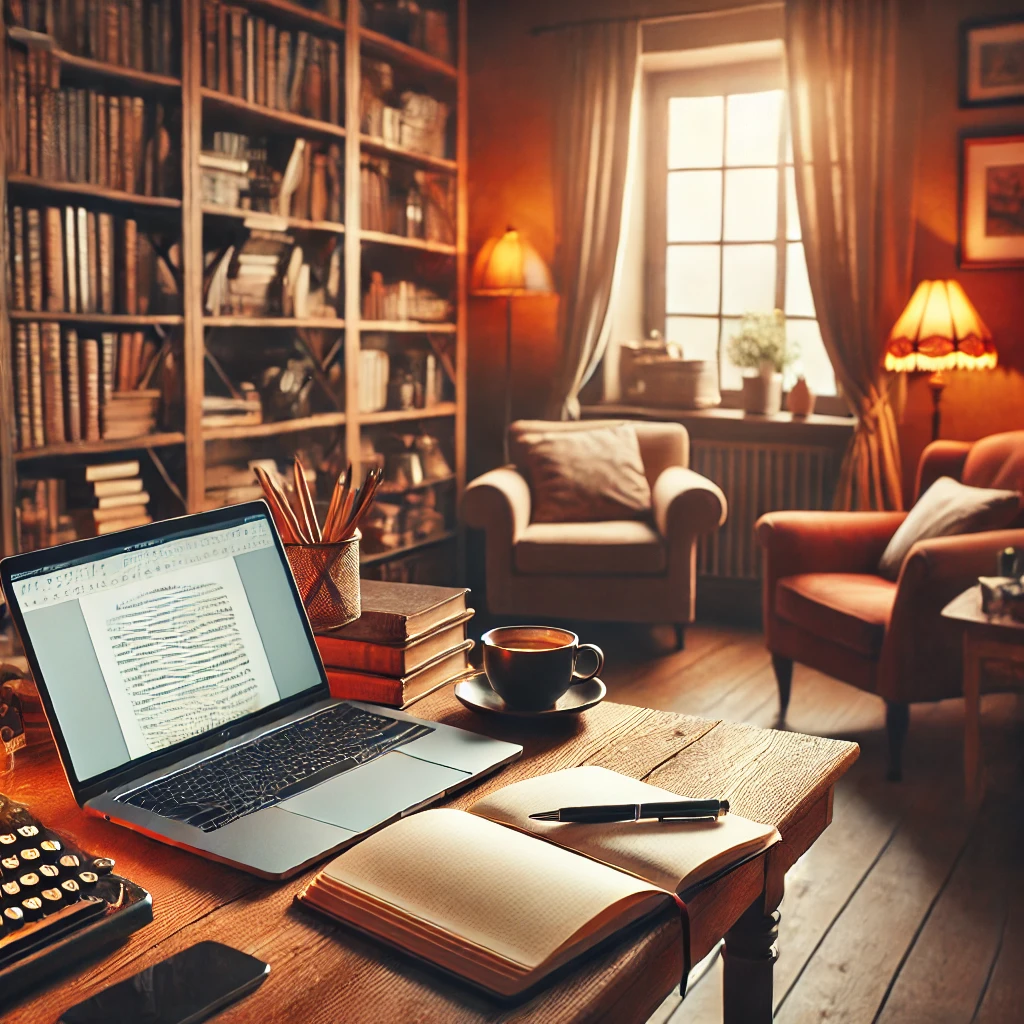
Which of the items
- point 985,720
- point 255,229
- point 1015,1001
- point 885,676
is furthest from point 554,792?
point 255,229

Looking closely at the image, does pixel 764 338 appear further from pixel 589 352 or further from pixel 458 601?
pixel 458 601

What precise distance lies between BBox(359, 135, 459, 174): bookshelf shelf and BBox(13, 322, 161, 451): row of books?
1.32 metres

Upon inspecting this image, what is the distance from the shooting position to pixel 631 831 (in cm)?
91

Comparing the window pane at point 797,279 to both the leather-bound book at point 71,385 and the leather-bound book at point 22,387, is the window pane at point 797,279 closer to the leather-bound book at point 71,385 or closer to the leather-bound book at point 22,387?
the leather-bound book at point 71,385

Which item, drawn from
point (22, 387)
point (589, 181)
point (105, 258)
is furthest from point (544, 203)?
point (22, 387)

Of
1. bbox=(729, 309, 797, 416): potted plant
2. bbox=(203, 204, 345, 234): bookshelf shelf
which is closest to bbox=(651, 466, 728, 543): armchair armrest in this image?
bbox=(729, 309, 797, 416): potted plant

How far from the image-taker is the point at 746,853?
0.90 m

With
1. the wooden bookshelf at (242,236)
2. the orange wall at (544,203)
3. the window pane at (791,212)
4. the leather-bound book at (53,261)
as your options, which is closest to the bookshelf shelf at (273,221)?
the wooden bookshelf at (242,236)

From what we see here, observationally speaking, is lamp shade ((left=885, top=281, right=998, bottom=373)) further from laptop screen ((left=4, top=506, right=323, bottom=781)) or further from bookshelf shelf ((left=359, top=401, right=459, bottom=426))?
laptop screen ((left=4, top=506, right=323, bottom=781))

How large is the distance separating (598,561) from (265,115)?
1892 millimetres

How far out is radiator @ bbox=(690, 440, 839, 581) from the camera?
14.9ft

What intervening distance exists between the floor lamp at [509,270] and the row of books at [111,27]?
1.65 meters

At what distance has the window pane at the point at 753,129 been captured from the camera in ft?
15.6

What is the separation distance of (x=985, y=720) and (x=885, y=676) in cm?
63
